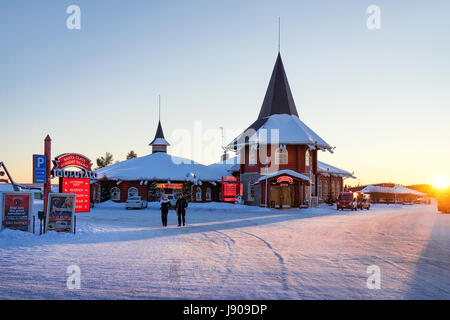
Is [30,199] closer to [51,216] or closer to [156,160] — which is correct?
[51,216]

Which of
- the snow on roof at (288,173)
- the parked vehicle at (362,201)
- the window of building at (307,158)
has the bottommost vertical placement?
the parked vehicle at (362,201)

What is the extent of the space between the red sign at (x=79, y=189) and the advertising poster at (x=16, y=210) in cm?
341

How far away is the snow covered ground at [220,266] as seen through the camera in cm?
629

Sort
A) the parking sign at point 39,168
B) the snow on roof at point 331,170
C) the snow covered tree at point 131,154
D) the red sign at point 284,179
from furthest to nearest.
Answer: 1. the snow covered tree at point 131,154
2. the snow on roof at point 331,170
3. the red sign at point 284,179
4. the parking sign at point 39,168

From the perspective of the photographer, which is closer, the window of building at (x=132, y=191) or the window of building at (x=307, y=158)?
the window of building at (x=307, y=158)

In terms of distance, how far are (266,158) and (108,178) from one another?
19.9 m

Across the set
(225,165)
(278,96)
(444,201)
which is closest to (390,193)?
(444,201)

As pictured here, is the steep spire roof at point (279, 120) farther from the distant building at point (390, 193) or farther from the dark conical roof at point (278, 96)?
the distant building at point (390, 193)

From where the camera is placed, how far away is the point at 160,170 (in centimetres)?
4566

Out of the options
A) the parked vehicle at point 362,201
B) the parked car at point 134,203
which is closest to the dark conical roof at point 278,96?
the parked vehicle at point 362,201

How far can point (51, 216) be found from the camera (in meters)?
13.5

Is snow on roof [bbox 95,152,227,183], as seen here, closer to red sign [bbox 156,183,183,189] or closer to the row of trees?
red sign [bbox 156,183,183,189]

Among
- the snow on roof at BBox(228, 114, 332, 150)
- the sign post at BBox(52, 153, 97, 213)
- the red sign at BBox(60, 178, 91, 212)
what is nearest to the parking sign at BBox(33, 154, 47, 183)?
the sign post at BBox(52, 153, 97, 213)

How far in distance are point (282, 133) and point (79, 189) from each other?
24.7 metres
